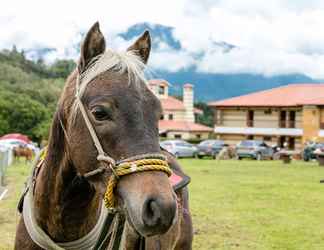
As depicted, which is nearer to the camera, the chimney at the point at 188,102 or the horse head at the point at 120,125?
the horse head at the point at 120,125

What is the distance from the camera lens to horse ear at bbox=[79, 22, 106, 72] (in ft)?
9.01

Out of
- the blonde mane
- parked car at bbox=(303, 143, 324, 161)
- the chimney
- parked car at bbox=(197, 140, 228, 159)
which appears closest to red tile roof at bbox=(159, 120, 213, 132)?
the chimney

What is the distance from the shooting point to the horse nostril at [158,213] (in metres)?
2.31

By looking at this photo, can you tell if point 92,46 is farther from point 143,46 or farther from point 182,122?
point 182,122

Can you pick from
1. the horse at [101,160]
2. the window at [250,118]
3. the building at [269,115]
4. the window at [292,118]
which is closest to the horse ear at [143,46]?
the horse at [101,160]

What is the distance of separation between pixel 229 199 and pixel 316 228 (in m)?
4.07

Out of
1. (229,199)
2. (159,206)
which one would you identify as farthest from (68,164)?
(229,199)

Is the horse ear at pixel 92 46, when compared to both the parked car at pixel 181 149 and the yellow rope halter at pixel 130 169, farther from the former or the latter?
the parked car at pixel 181 149

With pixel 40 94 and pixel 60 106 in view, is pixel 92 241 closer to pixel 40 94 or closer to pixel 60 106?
pixel 60 106

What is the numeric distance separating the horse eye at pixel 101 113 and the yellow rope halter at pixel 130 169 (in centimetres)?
26

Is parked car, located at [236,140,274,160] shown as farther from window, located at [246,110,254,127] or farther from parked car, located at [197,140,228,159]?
window, located at [246,110,254,127]

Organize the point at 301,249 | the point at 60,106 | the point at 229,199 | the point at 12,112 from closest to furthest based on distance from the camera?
1. the point at 60,106
2. the point at 301,249
3. the point at 229,199
4. the point at 12,112

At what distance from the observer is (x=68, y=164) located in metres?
2.98

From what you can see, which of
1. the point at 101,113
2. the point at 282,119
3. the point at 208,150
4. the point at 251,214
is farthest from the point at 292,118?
the point at 101,113
